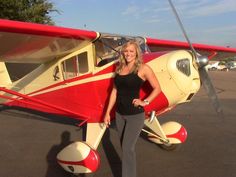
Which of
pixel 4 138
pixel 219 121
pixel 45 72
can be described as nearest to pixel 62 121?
pixel 4 138

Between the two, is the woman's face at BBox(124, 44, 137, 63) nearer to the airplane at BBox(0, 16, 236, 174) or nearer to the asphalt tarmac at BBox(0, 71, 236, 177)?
the airplane at BBox(0, 16, 236, 174)

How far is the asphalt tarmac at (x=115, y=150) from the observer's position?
17.3 ft

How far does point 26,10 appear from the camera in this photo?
1694 centimetres

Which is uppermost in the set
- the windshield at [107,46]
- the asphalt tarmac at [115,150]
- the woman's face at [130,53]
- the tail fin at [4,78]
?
the woman's face at [130,53]

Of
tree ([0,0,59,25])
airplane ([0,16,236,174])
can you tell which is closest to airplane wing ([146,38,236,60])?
airplane ([0,16,236,174])

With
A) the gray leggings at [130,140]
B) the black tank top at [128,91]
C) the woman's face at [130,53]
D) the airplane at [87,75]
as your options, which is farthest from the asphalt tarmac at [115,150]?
the woman's face at [130,53]

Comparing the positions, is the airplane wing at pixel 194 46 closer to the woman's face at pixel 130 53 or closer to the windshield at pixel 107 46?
the windshield at pixel 107 46

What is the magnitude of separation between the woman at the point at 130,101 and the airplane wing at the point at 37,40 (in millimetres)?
1411

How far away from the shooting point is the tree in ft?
53.4

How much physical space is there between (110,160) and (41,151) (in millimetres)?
1275

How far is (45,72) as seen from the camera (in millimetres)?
6781

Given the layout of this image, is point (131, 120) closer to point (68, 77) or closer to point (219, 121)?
point (68, 77)

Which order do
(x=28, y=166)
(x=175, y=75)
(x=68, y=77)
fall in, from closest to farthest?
1. (x=175, y=75)
2. (x=28, y=166)
3. (x=68, y=77)

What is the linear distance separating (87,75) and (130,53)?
161 centimetres
